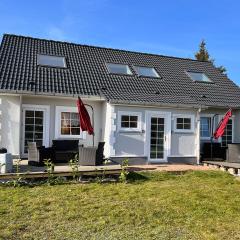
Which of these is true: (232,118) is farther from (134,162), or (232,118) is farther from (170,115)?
(134,162)

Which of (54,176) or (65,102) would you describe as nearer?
(54,176)

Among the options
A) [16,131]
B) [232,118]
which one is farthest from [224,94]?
[16,131]

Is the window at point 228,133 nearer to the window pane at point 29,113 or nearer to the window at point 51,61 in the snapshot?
the window at point 51,61

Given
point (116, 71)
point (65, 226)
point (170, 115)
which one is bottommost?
point (65, 226)

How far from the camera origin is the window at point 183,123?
1508cm

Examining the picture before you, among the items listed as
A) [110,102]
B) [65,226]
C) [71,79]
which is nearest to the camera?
[65,226]

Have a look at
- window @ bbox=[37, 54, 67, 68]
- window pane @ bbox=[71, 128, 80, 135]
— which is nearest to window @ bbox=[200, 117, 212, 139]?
window pane @ bbox=[71, 128, 80, 135]

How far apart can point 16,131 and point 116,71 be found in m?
6.22

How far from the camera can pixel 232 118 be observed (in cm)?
1798

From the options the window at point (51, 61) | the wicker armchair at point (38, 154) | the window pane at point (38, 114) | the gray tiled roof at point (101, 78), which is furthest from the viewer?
the window at point (51, 61)

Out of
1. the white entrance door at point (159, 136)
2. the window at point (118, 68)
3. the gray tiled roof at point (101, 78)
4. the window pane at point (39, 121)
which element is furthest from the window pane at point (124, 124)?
the window at point (118, 68)

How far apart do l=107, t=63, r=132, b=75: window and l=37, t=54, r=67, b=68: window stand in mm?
2342

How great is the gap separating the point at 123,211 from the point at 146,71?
486 inches

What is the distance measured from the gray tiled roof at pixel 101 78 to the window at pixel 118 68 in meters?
0.35
